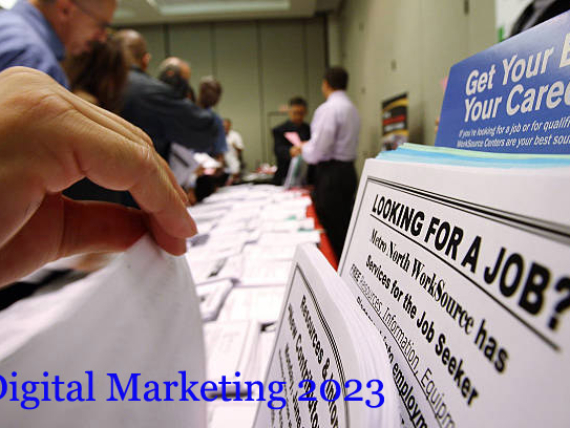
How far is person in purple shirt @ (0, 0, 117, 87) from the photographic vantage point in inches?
28.1

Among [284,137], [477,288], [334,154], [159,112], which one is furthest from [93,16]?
[284,137]

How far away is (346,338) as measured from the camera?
0.57 ft

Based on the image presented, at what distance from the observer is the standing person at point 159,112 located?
1536mm

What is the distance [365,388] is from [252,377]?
1.36 feet

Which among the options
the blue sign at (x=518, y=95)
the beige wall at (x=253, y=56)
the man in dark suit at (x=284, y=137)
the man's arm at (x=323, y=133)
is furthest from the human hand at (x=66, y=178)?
the beige wall at (x=253, y=56)

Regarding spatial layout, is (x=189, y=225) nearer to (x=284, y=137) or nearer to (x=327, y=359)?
(x=327, y=359)

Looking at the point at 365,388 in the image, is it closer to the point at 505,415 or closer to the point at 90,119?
the point at 505,415

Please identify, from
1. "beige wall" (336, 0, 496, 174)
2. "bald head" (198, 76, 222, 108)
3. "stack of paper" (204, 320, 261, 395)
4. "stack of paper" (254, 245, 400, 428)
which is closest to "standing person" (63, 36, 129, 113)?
"stack of paper" (204, 320, 261, 395)

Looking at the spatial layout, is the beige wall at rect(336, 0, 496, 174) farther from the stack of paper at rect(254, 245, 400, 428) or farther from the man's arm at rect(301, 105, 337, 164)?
the stack of paper at rect(254, 245, 400, 428)

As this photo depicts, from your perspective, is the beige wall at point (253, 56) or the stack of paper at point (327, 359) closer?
the stack of paper at point (327, 359)

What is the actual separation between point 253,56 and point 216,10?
0.88 metres

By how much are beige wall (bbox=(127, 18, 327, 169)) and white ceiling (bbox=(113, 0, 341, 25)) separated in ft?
0.69

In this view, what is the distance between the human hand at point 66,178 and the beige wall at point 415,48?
1.37 ft

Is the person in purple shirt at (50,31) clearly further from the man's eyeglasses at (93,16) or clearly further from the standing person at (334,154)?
the standing person at (334,154)
